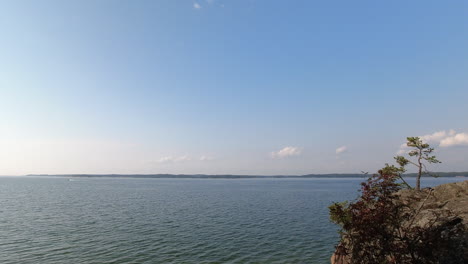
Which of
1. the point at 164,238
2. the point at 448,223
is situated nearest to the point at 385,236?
the point at 448,223

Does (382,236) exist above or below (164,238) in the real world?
above

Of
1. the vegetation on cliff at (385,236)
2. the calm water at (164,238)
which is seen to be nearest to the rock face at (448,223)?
the vegetation on cliff at (385,236)

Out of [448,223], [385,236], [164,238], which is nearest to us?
[385,236]

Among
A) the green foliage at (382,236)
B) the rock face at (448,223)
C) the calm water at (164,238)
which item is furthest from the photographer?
the calm water at (164,238)

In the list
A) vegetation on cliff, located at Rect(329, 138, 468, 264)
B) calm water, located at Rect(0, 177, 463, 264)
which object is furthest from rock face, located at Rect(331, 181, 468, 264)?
calm water, located at Rect(0, 177, 463, 264)

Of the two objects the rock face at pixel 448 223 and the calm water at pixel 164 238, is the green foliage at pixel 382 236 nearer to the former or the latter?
the rock face at pixel 448 223

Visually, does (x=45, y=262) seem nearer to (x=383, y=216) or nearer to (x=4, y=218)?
(x=383, y=216)

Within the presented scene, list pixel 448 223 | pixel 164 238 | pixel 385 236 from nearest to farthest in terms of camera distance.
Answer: pixel 385 236
pixel 448 223
pixel 164 238

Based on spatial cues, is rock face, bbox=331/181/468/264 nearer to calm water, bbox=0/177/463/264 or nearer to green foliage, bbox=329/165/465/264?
green foliage, bbox=329/165/465/264

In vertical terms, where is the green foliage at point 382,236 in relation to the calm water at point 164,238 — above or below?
above

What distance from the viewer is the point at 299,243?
1391 inches

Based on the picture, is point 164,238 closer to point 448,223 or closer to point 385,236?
point 385,236

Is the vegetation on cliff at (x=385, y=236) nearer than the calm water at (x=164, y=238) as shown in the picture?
Yes

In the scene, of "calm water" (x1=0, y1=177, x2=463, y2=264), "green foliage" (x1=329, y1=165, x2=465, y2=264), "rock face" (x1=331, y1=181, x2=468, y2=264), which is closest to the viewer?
"green foliage" (x1=329, y1=165, x2=465, y2=264)
